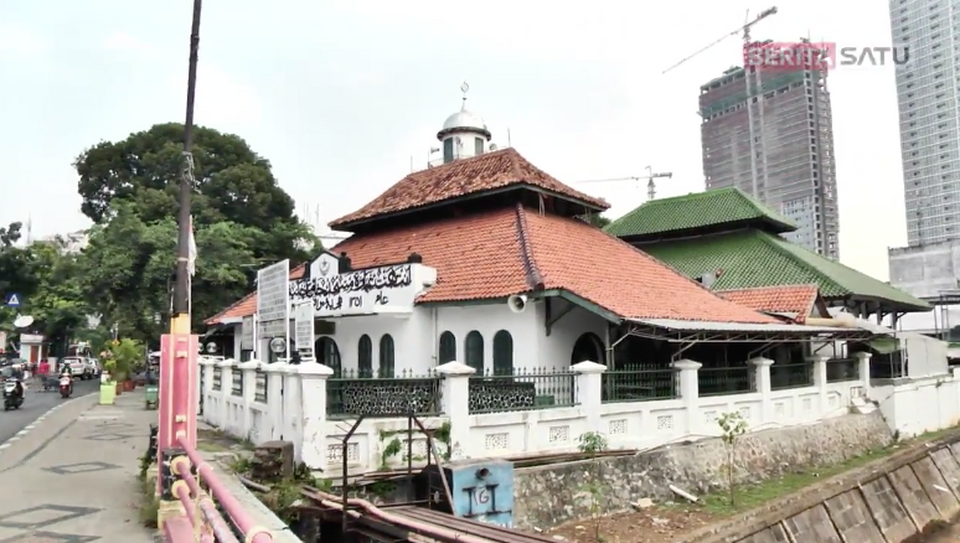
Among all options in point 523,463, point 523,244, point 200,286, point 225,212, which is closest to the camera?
point 523,463

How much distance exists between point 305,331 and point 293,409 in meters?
2.55

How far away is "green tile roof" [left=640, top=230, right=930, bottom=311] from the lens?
74.4 ft

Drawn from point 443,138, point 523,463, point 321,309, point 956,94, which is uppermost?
point 956,94

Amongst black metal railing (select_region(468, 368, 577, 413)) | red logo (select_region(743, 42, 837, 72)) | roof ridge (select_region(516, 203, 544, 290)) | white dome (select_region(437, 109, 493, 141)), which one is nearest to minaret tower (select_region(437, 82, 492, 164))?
white dome (select_region(437, 109, 493, 141))

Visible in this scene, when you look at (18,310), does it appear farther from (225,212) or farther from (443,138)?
(443,138)

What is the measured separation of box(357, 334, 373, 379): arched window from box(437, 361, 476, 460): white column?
6.17m

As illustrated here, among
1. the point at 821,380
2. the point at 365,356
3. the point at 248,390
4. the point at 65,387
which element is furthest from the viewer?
the point at 65,387

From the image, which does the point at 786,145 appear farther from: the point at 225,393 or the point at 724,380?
the point at 225,393

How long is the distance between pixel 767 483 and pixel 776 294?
710 centimetres

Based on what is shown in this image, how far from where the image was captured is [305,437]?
8.77m

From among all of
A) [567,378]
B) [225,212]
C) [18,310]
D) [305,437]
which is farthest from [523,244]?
[18,310]

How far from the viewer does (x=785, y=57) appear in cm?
3922

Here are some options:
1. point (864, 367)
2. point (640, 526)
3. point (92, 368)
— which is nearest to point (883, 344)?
point (864, 367)

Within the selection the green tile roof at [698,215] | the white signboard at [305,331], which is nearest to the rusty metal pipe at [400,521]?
the white signboard at [305,331]
